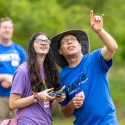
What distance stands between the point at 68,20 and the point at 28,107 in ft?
48.0

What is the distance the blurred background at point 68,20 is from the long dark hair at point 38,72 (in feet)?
33.0

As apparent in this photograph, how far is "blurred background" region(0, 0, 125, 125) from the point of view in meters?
20.6

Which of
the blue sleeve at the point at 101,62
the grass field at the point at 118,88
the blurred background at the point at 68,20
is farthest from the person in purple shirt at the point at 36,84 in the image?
the grass field at the point at 118,88

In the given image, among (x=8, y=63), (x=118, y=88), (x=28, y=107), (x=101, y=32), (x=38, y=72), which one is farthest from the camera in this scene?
(x=118, y=88)

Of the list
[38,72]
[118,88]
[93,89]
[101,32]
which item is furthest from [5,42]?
[118,88]

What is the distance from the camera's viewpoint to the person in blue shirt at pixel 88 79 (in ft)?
25.5

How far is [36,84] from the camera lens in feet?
25.8

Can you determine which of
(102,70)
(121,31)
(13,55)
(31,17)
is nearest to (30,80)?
(102,70)

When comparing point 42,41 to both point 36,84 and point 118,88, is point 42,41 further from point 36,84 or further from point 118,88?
point 118,88

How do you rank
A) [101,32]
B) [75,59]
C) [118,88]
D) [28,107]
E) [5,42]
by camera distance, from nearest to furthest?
1. [101,32]
2. [28,107]
3. [75,59]
4. [5,42]
5. [118,88]

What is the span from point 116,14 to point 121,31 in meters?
1.34

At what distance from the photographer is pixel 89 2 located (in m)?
24.8

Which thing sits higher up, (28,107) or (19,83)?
(19,83)

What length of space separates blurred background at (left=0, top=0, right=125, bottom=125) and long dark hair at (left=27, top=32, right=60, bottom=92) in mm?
10049
